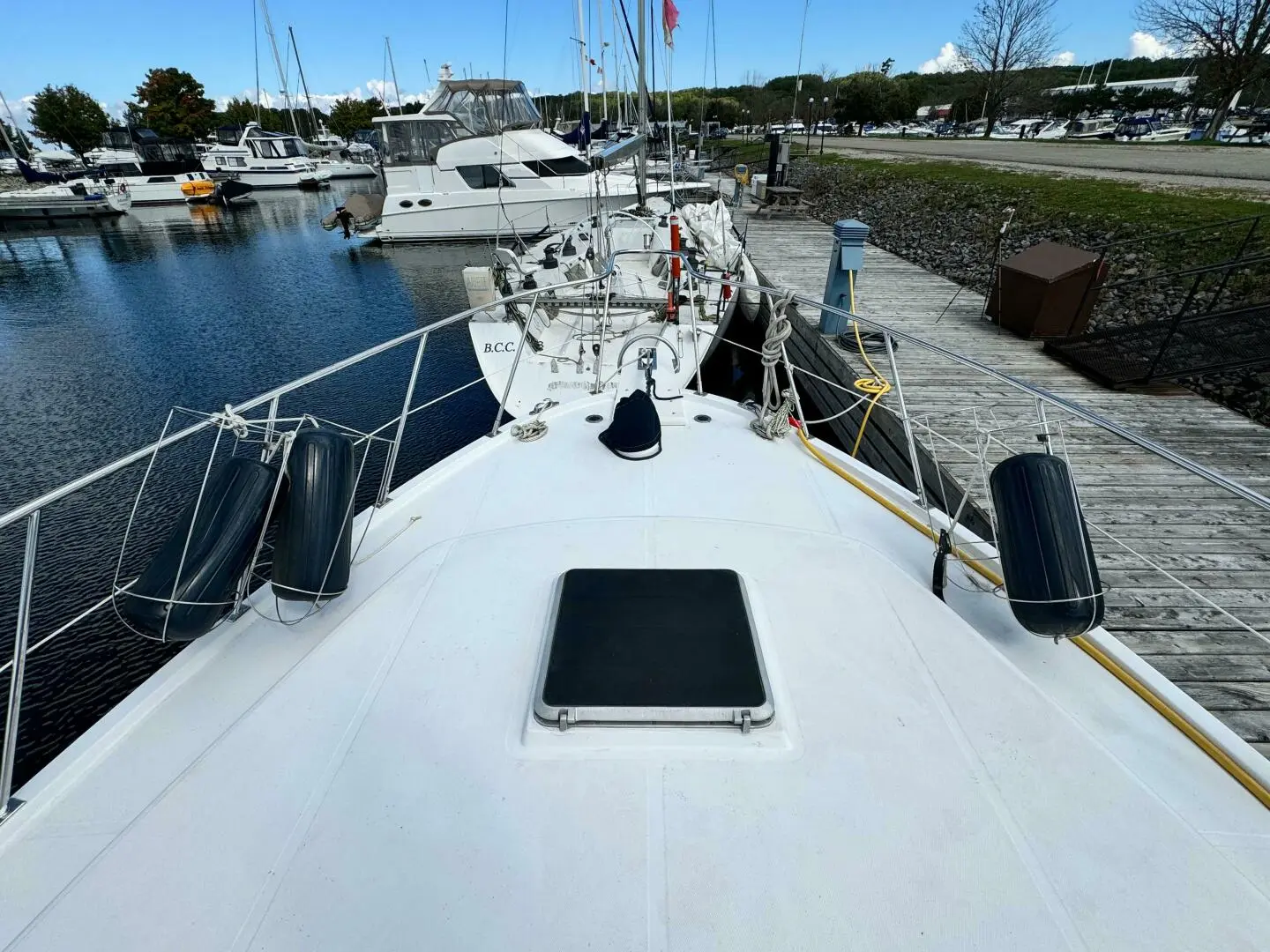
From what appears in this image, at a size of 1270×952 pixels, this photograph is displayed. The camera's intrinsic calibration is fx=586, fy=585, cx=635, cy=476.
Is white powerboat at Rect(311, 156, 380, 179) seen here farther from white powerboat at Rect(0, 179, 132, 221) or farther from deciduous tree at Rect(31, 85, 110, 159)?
deciduous tree at Rect(31, 85, 110, 159)

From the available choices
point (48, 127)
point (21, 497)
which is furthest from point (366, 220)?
point (48, 127)

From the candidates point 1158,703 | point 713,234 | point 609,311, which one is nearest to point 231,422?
point 1158,703

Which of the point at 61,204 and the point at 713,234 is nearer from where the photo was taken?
the point at 713,234

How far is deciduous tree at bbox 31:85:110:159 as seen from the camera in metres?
48.5

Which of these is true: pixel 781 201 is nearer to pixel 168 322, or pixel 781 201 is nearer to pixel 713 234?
pixel 713 234

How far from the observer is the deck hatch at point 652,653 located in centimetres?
171

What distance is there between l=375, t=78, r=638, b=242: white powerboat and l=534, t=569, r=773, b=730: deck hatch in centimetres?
1916

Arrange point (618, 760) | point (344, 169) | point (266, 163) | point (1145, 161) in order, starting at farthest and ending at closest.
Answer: point (344, 169) → point (266, 163) → point (1145, 161) → point (618, 760)

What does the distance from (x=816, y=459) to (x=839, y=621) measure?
143cm

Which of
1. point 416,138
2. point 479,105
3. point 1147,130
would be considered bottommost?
point 416,138

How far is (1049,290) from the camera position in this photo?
634 centimetres

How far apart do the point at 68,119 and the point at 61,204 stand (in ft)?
119

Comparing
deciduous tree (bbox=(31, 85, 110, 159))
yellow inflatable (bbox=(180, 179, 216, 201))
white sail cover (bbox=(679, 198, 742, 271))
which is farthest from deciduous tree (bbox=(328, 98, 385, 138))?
white sail cover (bbox=(679, 198, 742, 271))

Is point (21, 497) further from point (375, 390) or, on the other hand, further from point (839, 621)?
point (839, 621)
